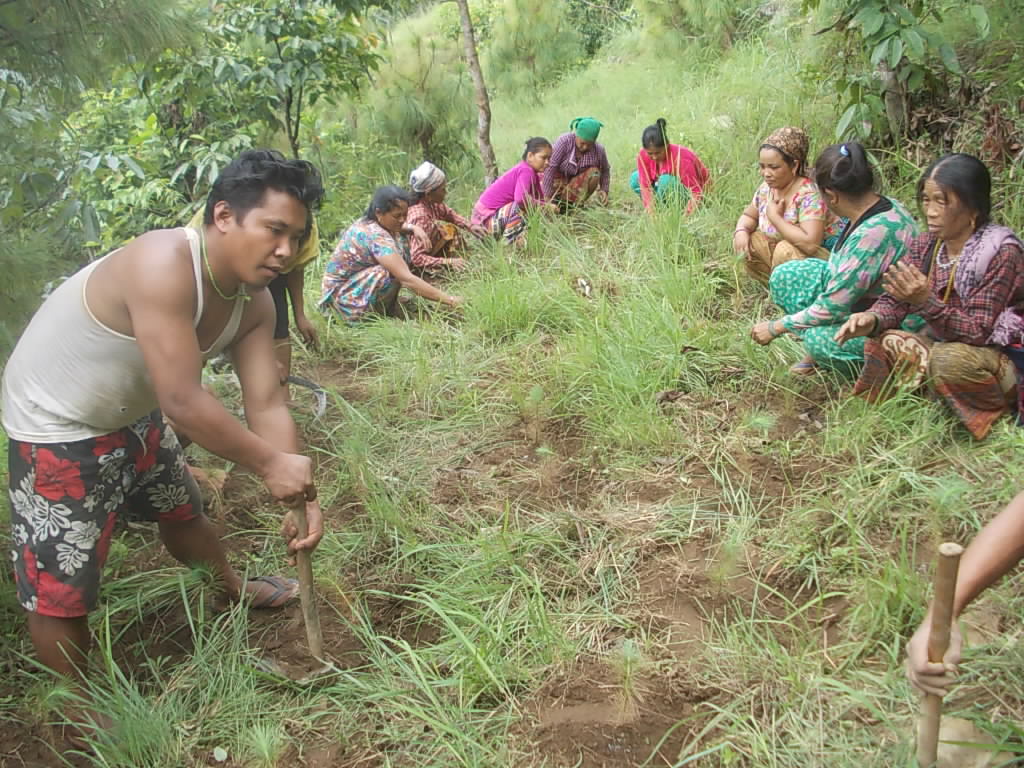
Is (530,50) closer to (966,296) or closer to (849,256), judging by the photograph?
(849,256)

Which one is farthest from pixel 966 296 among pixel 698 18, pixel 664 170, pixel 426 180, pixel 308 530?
pixel 698 18

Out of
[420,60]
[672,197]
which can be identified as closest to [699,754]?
[672,197]

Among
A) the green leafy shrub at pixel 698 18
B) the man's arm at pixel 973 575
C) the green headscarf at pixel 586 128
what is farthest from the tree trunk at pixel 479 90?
the man's arm at pixel 973 575

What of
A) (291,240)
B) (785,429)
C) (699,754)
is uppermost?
(291,240)

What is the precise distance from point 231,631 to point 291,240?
3.85 feet

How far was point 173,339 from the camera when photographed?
175 centimetres

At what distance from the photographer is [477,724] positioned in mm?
1937

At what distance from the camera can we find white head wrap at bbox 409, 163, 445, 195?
16.4 feet

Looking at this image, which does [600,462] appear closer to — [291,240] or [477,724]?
[477,724]

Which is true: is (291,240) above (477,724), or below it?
above

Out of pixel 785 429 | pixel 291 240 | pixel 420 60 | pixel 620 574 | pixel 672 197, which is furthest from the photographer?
pixel 420 60

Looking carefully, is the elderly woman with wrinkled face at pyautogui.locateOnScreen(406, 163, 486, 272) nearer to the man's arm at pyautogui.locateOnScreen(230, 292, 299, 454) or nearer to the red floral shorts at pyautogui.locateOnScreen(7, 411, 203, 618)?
the man's arm at pyautogui.locateOnScreen(230, 292, 299, 454)

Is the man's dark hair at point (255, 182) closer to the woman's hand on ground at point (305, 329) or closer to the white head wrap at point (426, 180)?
the woman's hand on ground at point (305, 329)

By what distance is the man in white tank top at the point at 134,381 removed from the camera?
5.84 feet
